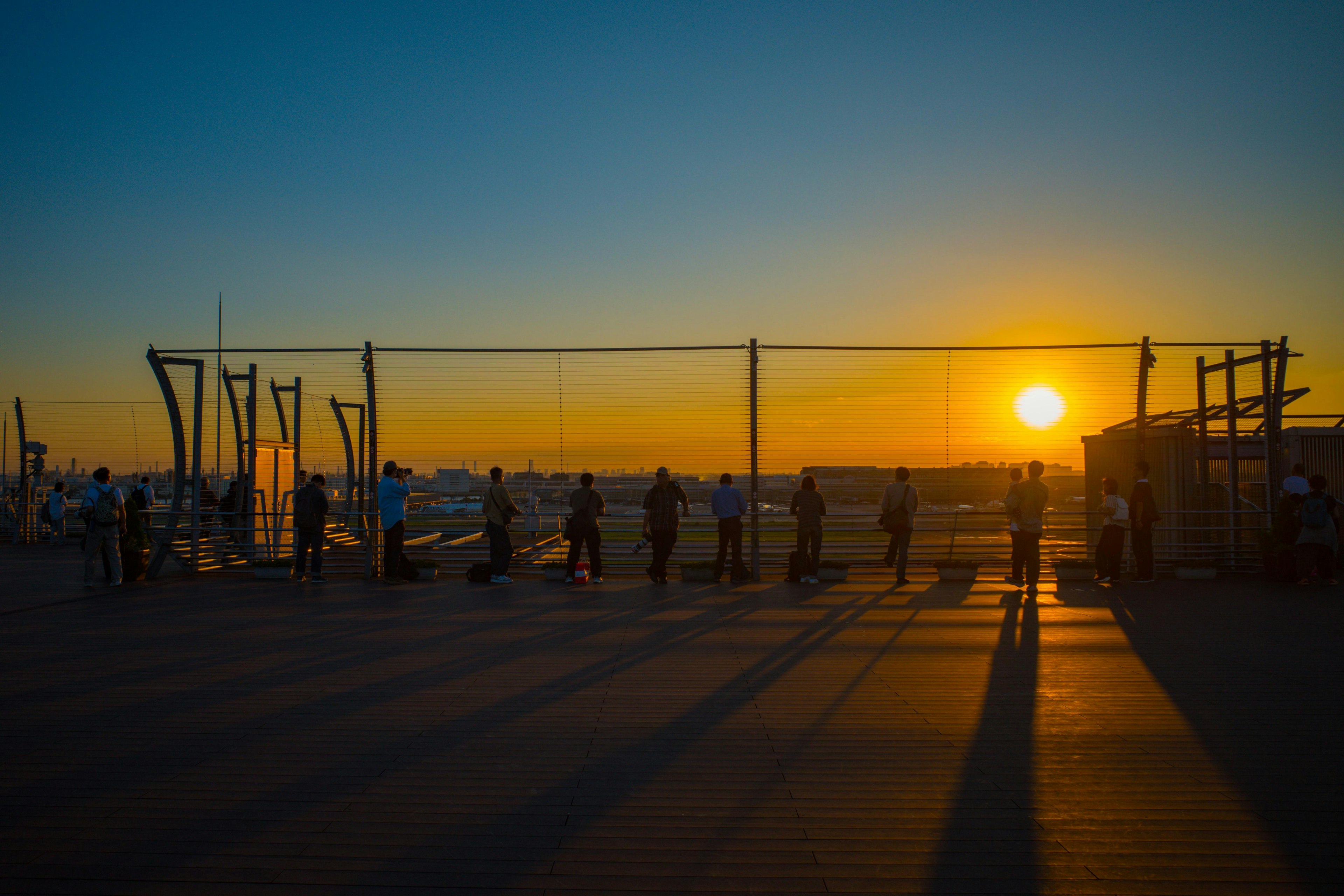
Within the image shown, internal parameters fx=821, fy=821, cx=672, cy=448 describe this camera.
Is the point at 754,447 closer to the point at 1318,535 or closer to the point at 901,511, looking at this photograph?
the point at 901,511

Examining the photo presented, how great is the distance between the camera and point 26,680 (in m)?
5.78

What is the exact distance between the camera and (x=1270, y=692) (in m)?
5.62

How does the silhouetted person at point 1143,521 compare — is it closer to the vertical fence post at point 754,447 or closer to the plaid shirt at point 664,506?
the vertical fence post at point 754,447

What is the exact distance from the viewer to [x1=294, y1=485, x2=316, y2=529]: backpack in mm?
11523

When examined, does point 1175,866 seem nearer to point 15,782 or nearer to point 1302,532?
point 15,782

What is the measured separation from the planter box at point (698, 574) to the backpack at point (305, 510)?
531cm

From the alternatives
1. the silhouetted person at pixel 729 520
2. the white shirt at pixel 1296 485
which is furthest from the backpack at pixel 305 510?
the white shirt at pixel 1296 485

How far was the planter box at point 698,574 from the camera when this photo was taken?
11.8 metres

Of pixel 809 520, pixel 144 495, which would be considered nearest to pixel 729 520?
pixel 809 520

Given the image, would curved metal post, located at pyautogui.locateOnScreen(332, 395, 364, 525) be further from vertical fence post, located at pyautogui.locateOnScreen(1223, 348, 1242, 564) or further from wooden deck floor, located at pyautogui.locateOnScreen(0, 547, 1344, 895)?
vertical fence post, located at pyautogui.locateOnScreen(1223, 348, 1242, 564)

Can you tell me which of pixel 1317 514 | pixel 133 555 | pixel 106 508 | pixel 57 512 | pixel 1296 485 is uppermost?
pixel 1296 485

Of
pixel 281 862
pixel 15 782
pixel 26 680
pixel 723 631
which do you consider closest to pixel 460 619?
pixel 723 631

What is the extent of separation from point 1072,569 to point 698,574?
18.0 ft

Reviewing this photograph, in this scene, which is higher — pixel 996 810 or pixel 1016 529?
pixel 1016 529
